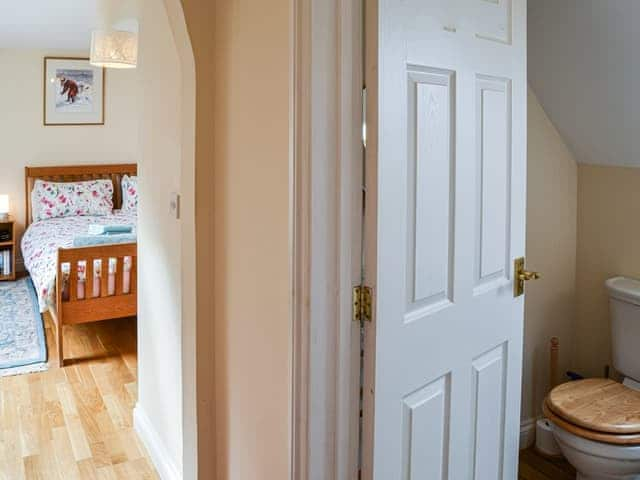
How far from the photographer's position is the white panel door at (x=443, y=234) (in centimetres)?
142

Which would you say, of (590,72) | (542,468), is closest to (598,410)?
(542,468)

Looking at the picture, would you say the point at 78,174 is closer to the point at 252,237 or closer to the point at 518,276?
the point at 252,237

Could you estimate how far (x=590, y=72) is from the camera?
230cm

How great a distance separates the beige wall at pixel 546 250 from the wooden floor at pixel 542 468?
18 centimetres

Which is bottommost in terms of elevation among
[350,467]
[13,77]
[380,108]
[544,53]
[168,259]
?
[350,467]

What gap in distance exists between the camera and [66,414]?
3.19m

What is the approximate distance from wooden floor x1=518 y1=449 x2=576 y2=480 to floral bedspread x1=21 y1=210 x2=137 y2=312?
2911 mm

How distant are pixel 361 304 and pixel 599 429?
3.69ft

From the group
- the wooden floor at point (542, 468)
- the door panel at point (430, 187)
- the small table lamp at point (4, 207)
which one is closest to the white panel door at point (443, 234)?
the door panel at point (430, 187)

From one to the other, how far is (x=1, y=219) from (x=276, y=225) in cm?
507

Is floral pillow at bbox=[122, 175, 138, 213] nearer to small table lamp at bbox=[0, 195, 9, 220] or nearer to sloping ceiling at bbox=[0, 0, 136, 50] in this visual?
small table lamp at bbox=[0, 195, 9, 220]

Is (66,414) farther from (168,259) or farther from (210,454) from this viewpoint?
(210,454)

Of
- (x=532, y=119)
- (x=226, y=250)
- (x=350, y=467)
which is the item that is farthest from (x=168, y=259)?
(x=532, y=119)

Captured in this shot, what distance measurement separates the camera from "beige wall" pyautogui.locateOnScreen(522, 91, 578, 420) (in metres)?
2.62
